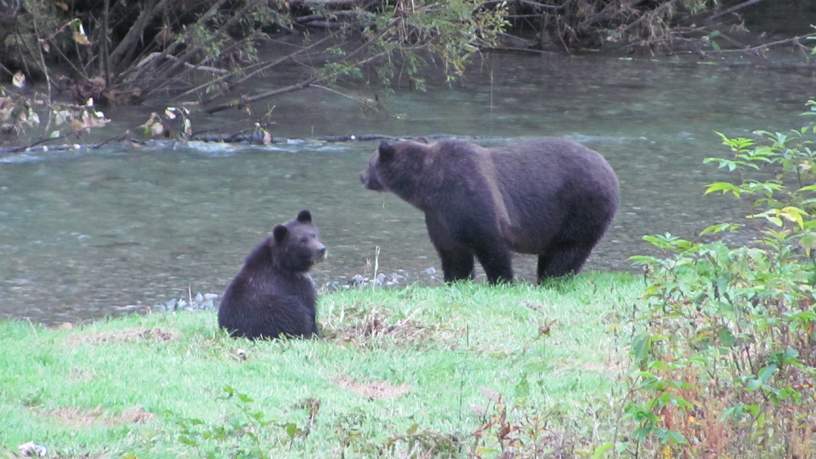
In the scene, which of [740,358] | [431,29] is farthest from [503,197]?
[431,29]

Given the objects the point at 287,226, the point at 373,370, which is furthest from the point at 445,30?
the point at 373,370

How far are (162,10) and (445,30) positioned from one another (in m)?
5.50

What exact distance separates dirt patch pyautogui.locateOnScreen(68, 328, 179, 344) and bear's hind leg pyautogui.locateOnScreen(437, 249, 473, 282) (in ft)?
9.89

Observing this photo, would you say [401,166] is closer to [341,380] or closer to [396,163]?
[396,163]

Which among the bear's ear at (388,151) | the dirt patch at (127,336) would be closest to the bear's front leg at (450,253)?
the bear's ear at (388,151)

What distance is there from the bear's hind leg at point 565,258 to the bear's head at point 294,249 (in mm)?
3069

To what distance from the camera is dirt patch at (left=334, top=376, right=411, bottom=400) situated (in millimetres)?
7469

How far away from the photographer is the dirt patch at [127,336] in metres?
8.92

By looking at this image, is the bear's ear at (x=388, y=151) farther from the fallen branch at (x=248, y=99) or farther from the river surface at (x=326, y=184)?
the fallen branch at (x=248, y=99)

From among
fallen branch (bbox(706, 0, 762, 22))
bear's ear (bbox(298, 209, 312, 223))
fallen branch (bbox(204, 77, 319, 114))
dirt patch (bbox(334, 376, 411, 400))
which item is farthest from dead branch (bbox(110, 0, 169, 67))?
dirt patch (bbox(334, 376, 411, 400))

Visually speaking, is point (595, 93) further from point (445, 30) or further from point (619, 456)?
point (619, 456)

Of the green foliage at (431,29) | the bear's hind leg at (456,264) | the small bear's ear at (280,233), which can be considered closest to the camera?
the small bear's ear at (280,233)

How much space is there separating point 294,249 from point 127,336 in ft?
4.18

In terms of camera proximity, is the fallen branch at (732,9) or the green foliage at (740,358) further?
the fallen branch at (732,9)
